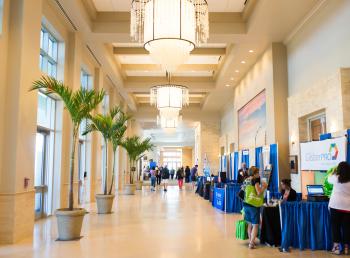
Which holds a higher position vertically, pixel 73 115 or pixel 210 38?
pixel 210 38

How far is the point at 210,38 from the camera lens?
1079cm

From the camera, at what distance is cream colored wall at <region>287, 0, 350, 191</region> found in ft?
23.8

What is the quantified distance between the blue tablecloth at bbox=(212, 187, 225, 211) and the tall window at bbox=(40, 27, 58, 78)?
6217 millimetres

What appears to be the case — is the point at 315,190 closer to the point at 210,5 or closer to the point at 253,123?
the point at 210,5

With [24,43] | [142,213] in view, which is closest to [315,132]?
[142,213]

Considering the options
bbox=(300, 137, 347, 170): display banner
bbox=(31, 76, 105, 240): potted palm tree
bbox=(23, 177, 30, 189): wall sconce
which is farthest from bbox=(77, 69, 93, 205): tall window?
bbox=(300, 137, 347, 170): display banner

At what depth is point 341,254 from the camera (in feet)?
18.5

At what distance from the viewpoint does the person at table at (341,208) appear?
552cm

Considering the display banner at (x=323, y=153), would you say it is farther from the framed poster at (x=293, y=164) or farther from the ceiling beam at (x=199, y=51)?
the ceiling beam at (x=199, y=51)

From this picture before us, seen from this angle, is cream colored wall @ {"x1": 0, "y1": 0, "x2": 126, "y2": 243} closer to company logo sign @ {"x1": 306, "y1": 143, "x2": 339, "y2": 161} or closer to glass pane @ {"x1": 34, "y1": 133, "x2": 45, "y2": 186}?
glass pane @ {"x1": 34, "y1": 133, "x2": 45, "y2": 186}

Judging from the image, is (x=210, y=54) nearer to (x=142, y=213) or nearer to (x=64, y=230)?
(x=142, y=213)

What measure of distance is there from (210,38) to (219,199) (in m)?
5.13

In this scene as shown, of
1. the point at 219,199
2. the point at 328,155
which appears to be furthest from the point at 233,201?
the point at 328,155

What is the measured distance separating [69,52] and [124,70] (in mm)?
6229
